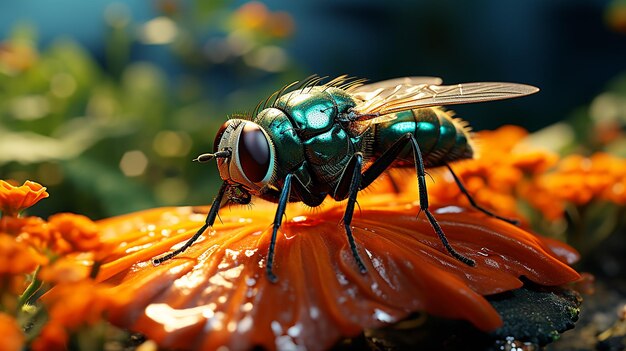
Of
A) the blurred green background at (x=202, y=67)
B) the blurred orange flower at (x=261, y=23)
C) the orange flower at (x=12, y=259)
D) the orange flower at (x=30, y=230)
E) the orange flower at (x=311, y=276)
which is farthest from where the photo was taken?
the blurred orange flower at (x=261, y=23)

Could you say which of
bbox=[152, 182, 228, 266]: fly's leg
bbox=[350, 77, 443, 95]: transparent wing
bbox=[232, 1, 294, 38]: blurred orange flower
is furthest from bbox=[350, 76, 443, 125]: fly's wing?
bbox=[232, 1, 294, 38]: blurred orange flower

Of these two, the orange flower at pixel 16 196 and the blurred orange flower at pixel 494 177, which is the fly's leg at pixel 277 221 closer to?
the orange flower at pixel 16 196

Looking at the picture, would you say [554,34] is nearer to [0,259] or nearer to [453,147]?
[453,147]

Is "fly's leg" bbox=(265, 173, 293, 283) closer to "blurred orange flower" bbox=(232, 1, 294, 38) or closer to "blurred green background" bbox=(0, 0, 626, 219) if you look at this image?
"blurred green background" bbox=(0, 0, 626, 219)

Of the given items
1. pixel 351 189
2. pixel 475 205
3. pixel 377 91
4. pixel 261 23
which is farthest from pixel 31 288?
pixel 261 23

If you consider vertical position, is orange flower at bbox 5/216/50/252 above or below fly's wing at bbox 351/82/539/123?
below

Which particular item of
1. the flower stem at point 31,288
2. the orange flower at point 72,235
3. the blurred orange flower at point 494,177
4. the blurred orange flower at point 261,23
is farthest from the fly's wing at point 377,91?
the blurred orange flower at point 261,23
